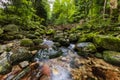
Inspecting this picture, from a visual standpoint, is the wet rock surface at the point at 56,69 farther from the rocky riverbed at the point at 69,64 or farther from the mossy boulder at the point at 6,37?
the mossy boulder at the point at 6,37

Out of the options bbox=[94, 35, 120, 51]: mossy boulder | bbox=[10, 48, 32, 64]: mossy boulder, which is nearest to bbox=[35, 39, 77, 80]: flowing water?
bbox=[10, 48, 32, 64]: mossy boulder

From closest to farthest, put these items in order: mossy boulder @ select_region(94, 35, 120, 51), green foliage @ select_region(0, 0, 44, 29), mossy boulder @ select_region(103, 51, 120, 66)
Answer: mossy boulder @ select_region(103, 51, 120, 66) < mossy boulder @ select_region(94, 35, 120, 51) < green foliage @ select_region(0, 0, 44, 29)

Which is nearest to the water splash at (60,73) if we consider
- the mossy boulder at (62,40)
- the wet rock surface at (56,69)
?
the wet rock surface at (56,69)

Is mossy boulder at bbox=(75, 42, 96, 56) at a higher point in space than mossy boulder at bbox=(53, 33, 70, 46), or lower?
lower

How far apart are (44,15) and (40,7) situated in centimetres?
156

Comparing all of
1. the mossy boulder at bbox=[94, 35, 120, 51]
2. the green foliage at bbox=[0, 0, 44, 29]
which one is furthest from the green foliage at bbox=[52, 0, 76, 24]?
the mossy boulder at bbox=[94, 35, 120, 51]

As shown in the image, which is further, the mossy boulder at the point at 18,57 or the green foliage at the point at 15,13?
the green foliage at the point at 15,13

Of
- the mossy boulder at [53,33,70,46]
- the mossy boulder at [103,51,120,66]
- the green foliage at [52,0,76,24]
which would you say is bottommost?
the mossy boulder at [103,51,120,66]

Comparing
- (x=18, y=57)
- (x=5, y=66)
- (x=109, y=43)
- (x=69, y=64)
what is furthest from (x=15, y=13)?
(x=109, y=43)

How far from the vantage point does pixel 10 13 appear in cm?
984

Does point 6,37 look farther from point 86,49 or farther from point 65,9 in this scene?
point 65,9

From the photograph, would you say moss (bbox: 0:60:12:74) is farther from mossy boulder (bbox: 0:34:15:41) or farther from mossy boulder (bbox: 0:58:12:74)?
mossy boulder (bbox: 0:34:15:41)

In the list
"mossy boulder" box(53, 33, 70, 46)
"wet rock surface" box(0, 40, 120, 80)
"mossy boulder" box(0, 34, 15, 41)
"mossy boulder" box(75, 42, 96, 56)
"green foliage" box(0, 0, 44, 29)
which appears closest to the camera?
"wet rock surface" box(0, 40, 120, 80)

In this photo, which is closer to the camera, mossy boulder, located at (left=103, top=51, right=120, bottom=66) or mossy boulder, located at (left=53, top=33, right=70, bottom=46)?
mossy boulder, located at (left=103, top=51, right=120, bottom=66)
